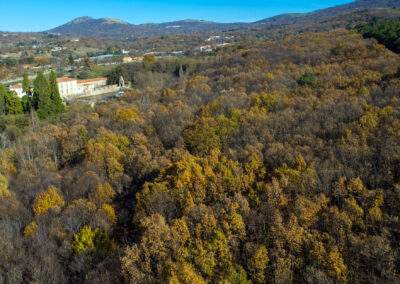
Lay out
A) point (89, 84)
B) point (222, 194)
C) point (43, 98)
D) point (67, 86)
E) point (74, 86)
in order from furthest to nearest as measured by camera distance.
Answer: point (89, 84), point (74, 86), point (67, 86), point (43, 98), point (222, 194)

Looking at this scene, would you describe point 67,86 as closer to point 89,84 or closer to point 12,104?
point 89,84

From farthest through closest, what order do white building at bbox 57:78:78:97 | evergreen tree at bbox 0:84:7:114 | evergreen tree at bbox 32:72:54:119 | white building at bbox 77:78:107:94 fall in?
white building at bbox 77:78:107:94 < white building at bbox 57:78:78:97 < evergreen tree at bbox 32:72:54:119 < evergreen tree at bbox 0:84:7:114

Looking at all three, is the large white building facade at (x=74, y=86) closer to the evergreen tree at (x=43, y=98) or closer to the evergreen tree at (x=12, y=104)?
the evergreen tree at (x=12, y=104)

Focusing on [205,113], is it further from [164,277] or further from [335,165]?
[164,277]

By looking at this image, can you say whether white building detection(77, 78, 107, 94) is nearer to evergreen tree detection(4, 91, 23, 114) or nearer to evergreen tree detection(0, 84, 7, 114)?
evergreen tree detection(4, 91, 23, 114)

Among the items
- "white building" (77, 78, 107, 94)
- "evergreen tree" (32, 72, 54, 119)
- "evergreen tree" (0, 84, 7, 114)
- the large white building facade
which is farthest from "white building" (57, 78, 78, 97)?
"evergreen tree" (0, 84, 7, 114)

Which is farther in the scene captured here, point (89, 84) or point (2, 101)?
point (89, 84)

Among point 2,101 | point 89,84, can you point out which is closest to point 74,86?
point 89,84

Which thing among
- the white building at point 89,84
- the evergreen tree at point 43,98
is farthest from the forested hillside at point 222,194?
the white building at point 89,84
